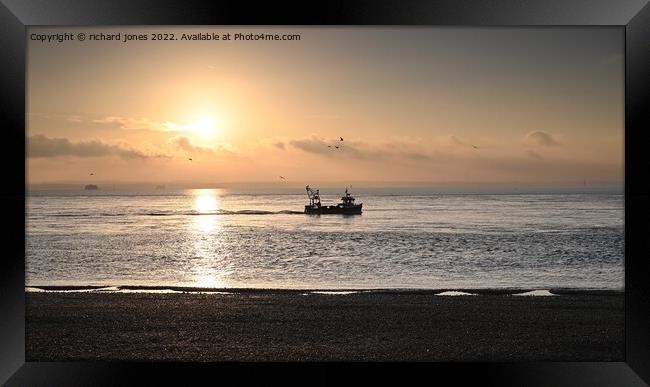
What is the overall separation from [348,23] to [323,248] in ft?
43.5

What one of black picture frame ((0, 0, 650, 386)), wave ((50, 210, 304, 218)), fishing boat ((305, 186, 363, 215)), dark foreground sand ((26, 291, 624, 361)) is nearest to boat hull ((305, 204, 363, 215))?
fishing boat ((305, 186, 363, 215))

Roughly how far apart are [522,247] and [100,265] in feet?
35.4

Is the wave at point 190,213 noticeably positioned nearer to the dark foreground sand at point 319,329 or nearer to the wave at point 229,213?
the wave at point 229,213

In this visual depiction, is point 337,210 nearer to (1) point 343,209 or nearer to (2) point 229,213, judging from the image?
(1) point 343,209

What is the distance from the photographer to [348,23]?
4059 mm

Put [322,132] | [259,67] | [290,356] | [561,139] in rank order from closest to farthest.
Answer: [290,356] < [259,67] < [561,139] < [322,132]

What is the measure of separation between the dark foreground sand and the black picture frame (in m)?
0.78

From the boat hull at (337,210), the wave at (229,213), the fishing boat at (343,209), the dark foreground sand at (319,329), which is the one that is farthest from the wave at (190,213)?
the dark foreground sand at (319,329)

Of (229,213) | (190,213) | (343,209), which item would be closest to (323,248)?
(343,209)

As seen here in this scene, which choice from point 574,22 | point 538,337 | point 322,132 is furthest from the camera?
point 322,132
